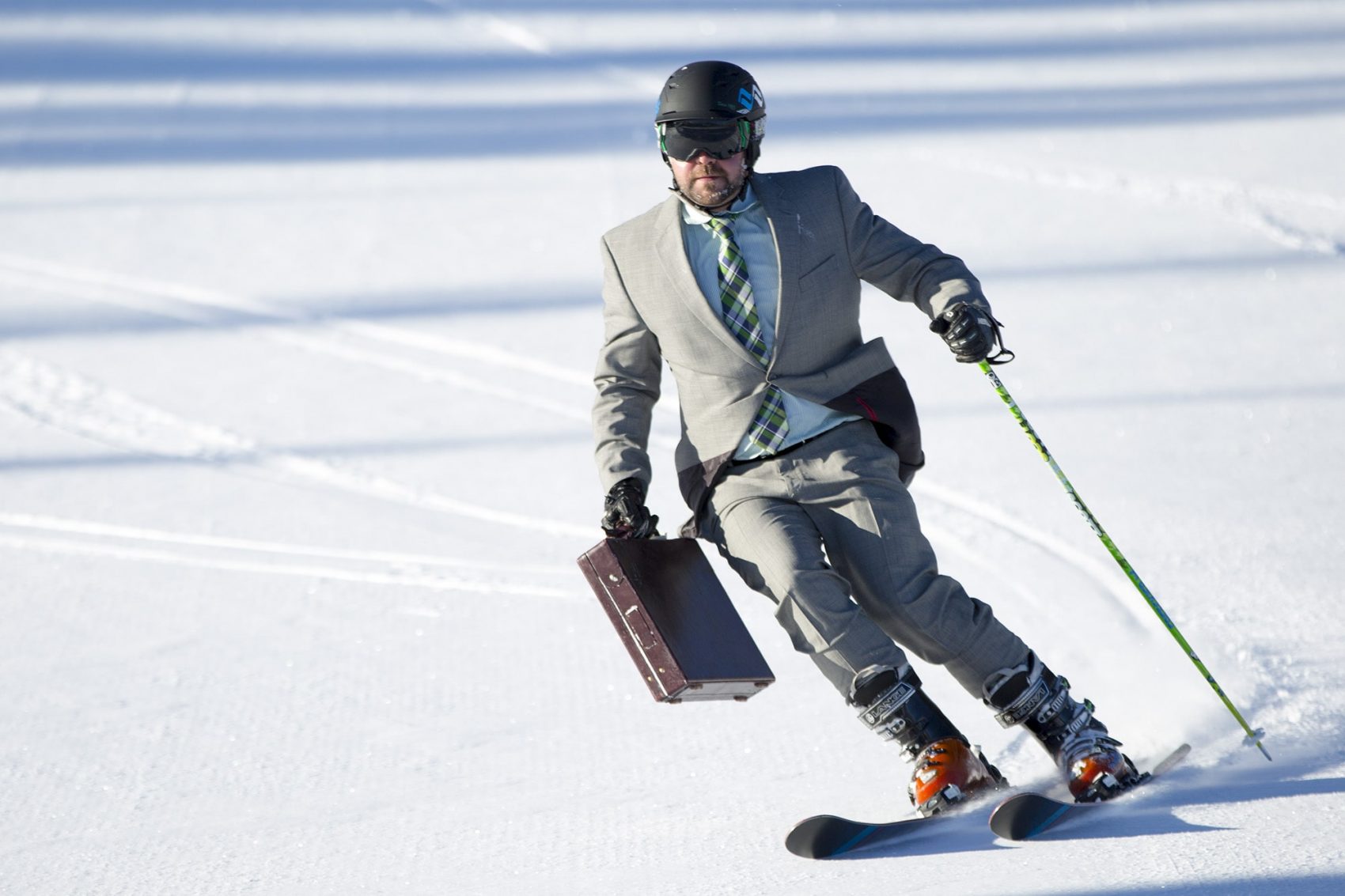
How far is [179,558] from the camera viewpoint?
473 centimetres

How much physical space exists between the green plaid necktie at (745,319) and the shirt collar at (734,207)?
0.02 meters

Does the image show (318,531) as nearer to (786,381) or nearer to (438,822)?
(438,822)

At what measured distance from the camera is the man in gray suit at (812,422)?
2.88 metres

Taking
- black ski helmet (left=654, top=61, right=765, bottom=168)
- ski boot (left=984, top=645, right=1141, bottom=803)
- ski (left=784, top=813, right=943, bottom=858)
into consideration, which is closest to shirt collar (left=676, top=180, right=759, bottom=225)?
black ski helmet (left=654, top=61, right=765, bottom=168)

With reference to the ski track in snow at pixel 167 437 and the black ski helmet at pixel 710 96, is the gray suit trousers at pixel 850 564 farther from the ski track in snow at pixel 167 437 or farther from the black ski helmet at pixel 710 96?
the ski track in snow at pixel 167 437

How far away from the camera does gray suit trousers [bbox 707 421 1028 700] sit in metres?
2.86

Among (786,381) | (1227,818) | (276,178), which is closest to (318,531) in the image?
(786,381)

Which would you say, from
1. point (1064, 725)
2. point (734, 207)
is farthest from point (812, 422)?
point (1064, 725)

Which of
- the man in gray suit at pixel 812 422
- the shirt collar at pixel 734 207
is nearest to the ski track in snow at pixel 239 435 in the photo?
the man in gray suit at pixel 812 422

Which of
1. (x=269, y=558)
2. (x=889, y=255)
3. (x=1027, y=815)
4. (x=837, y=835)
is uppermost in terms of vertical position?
(x=269, y=558)

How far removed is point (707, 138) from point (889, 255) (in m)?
0.46

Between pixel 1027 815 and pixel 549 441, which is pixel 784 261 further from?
pixel 549 441

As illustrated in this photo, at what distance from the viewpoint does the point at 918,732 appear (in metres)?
2.88

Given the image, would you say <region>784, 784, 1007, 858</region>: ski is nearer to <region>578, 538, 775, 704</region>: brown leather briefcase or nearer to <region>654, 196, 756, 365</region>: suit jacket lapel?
<region>578, 538, 775, 704</region>: brown leather briefcase
